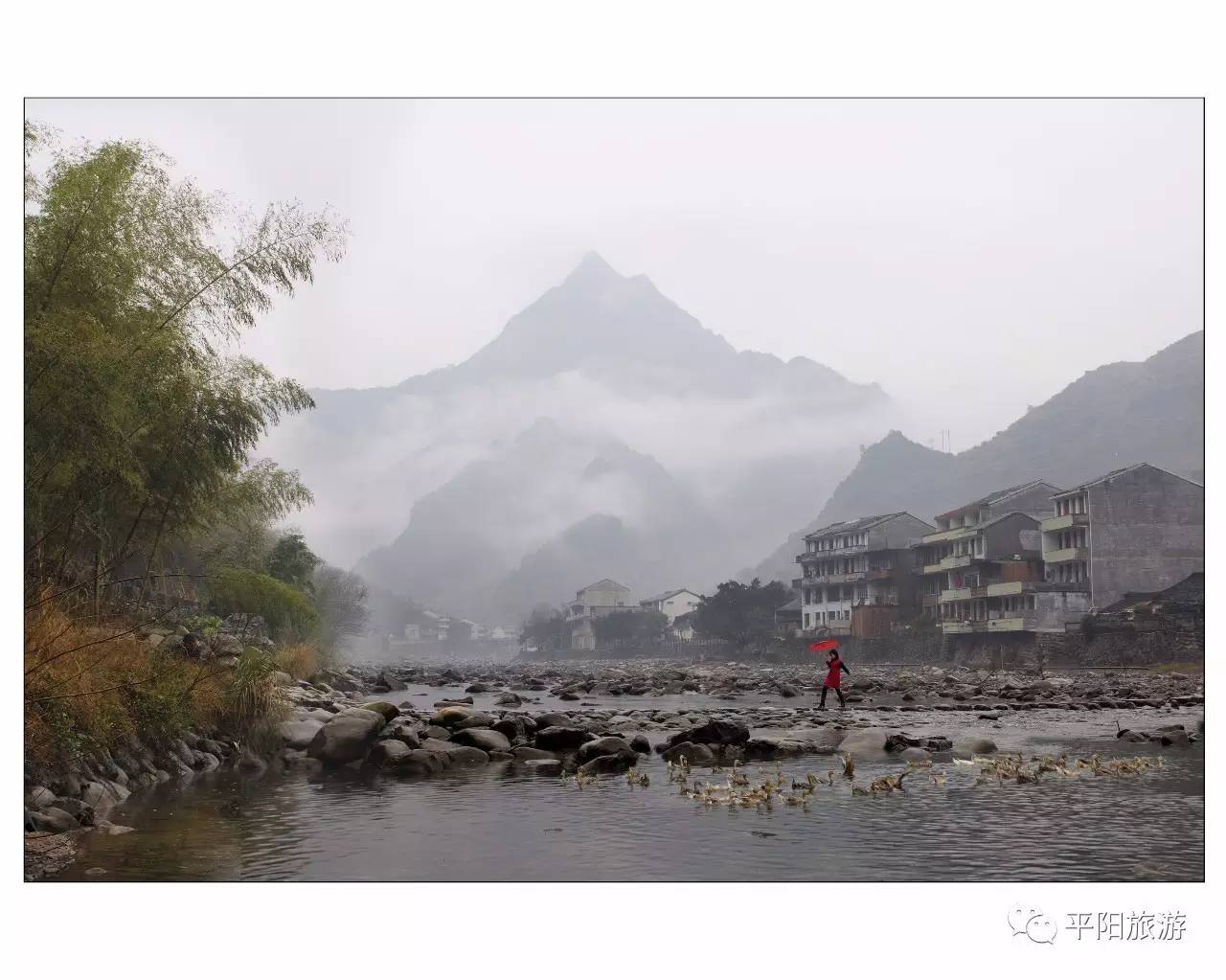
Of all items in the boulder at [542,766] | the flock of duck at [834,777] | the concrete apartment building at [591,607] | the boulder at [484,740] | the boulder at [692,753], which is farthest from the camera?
the concrete apartment building at [591,607]

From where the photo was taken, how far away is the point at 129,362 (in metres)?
9.24

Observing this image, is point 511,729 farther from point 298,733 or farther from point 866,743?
point 866,743

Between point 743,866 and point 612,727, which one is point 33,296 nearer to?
point 743,866

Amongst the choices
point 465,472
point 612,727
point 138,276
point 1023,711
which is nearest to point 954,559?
point 1023,711

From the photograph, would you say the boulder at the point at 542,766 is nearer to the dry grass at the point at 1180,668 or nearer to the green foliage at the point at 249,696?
the green foliage at the point at 249,696

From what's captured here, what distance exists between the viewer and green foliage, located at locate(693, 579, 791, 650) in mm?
62094

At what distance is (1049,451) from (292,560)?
8287 centimetres

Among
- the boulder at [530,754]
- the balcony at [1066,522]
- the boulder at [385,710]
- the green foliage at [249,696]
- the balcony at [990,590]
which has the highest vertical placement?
the balcony at [1066,522]

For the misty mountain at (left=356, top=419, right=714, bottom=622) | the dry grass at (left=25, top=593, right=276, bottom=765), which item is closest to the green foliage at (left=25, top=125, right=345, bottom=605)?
the dry grass at (left=25, top=593, right=276, bottom=765)

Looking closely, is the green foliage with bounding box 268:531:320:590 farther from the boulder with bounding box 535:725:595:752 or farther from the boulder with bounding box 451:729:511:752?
the boulder with bounding box 535:725:595:752

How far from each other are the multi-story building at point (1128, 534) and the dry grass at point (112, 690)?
35710 mm

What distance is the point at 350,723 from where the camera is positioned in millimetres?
Answer: 13203

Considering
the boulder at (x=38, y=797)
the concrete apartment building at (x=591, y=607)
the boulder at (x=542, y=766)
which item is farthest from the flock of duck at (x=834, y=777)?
the concrete apartment building at (x=591, y=607)

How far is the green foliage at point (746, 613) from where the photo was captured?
62.1m
